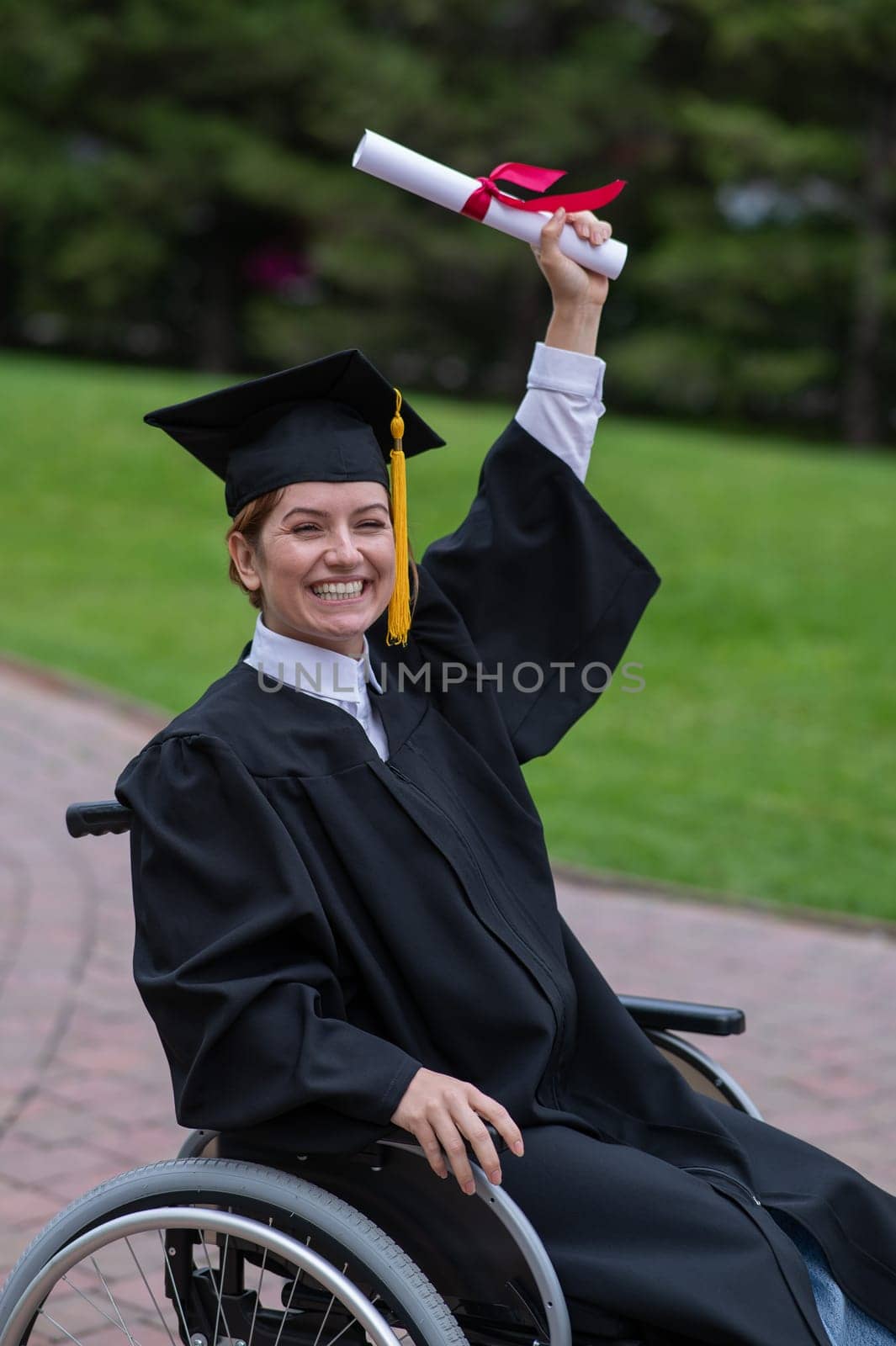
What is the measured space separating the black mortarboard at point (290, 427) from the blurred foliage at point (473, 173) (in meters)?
18.6

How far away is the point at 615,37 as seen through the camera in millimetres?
21359

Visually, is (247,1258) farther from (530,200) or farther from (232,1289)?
(530,200)

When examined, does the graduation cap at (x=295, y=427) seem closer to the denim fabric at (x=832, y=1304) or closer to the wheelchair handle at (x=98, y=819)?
the wheelchair handle at (x=98, y=819)

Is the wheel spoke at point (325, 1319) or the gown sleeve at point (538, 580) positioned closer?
the wheel spoke at point (325, 1319)

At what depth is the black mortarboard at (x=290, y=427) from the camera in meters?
2.06

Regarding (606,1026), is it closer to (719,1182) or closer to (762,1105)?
(719,1182)

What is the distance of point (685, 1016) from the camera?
234 cm

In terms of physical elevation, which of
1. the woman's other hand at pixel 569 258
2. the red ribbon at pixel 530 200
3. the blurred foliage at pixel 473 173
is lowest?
the woman's other hand at pixel 569 258

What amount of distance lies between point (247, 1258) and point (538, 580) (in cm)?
103

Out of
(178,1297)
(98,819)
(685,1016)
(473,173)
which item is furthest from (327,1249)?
(473,173)

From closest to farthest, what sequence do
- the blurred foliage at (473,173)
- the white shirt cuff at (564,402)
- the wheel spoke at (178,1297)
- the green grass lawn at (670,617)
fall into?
the wheel spoke at (178,1297) → the white shirt cuff at (564,402) → the green grass lawn at (670,617) → the blurred foliage at (473,173)

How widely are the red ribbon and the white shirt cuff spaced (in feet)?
0.69

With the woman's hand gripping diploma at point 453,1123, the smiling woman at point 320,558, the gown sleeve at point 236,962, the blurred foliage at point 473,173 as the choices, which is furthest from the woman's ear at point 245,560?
the blurred foliage at point 473,173

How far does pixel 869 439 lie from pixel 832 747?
1440 cm
